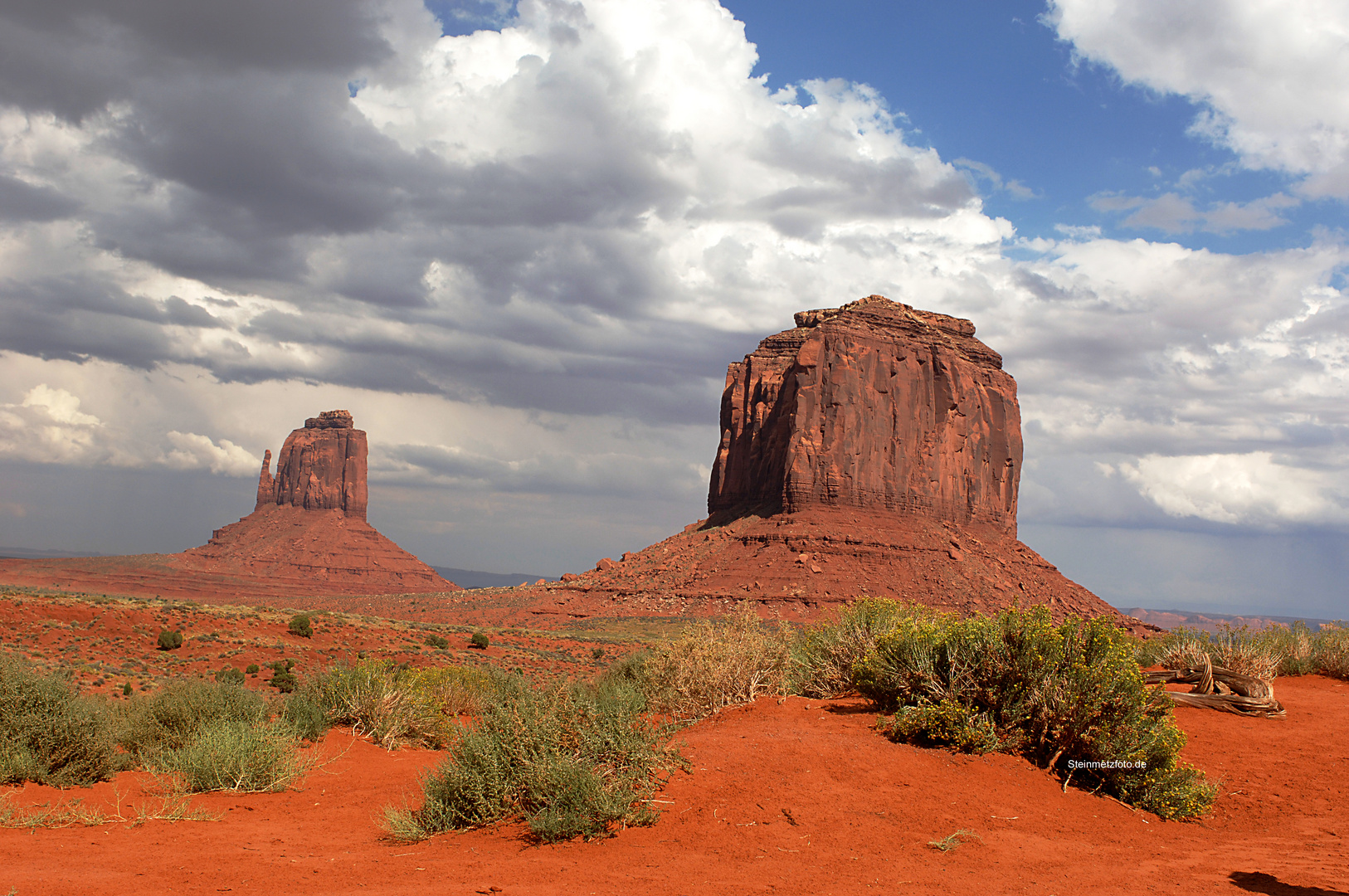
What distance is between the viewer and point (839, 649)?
12.6 metres

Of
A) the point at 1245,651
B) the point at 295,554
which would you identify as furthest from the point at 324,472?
the point at 1245,651

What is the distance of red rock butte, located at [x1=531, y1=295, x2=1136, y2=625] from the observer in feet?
211

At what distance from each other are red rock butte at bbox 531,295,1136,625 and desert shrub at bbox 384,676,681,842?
50.0 metres

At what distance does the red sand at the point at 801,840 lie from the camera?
6.45 m

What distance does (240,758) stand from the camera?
34.0 ft

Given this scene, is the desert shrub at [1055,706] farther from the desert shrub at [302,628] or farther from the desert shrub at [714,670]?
the desert shrub at [302,628]

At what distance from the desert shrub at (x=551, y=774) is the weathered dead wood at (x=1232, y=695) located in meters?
8.52

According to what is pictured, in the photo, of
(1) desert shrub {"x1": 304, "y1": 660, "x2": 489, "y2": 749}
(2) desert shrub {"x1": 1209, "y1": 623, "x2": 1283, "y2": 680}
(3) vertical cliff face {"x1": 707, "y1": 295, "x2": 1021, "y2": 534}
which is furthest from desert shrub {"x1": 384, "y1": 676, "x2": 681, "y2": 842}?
(3) vertical cliff face {"x1": 707, "y1": 295, "x2": 1021, "y2": 534}

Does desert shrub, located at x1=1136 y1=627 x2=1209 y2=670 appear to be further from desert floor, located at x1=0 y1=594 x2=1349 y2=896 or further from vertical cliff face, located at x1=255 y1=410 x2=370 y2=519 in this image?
vertical cliff face, located at x1=255 y1=410 x2=370 y2=519

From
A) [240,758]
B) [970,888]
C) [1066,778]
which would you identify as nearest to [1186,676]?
[1066,778]

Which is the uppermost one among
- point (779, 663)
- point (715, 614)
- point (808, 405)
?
point (808, 405)

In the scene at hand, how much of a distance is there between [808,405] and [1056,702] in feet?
221

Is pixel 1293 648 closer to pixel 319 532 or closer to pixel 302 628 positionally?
pixel 302 628

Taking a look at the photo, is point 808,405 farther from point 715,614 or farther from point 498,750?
point 498,750
